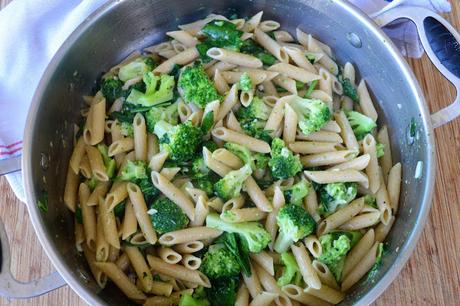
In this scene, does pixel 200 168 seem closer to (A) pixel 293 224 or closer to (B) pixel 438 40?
(A) pixel 293 224

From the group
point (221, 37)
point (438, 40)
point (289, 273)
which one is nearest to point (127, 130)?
point (221, 37)

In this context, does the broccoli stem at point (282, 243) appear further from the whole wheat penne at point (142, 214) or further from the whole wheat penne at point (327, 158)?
the whole wheat penne at point (142, 214)

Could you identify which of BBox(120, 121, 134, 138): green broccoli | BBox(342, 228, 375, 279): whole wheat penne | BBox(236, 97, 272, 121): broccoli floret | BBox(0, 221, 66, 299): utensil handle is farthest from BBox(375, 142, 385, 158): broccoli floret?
BBox(0, 221, 66, 299): utensil handle

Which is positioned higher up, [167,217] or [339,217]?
[167,217]

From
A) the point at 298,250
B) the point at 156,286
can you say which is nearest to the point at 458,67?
the point at 298,250

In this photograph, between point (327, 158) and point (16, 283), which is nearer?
point (16, 283)

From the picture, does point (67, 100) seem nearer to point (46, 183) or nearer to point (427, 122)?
point (46, 183)
